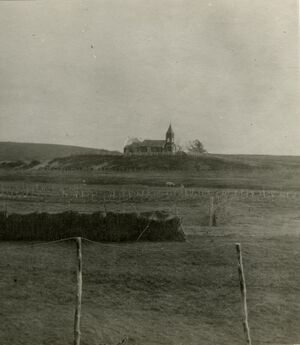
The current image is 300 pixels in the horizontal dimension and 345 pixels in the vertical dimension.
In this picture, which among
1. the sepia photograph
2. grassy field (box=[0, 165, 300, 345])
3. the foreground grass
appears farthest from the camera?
the sepia photograph

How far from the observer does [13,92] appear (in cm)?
870

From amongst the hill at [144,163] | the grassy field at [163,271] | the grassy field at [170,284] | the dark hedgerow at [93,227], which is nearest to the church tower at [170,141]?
the hill at [144,163]

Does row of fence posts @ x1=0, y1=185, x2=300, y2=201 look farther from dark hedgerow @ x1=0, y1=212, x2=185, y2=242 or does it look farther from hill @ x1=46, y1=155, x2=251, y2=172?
hill @ x1=46, y1=155, x2=251, y2=172

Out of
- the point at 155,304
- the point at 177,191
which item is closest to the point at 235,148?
the point at 177,191

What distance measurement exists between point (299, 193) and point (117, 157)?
12.9 feet

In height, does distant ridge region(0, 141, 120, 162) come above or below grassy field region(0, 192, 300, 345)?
above

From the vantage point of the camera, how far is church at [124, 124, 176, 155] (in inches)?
357

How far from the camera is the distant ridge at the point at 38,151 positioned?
341 inches

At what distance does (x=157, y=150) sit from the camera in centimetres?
962

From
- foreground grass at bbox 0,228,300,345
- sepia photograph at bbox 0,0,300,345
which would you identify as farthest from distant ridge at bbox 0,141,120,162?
foreground grass at bbox 0,228,300,345

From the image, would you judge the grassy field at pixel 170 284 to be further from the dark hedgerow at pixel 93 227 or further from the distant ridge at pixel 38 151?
the distant ridge at pixel 38 151

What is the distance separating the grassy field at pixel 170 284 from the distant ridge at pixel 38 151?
3.27ft

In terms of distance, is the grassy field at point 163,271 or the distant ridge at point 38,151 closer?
the grassy field at point 163,271

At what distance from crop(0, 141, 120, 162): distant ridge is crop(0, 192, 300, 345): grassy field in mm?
997
